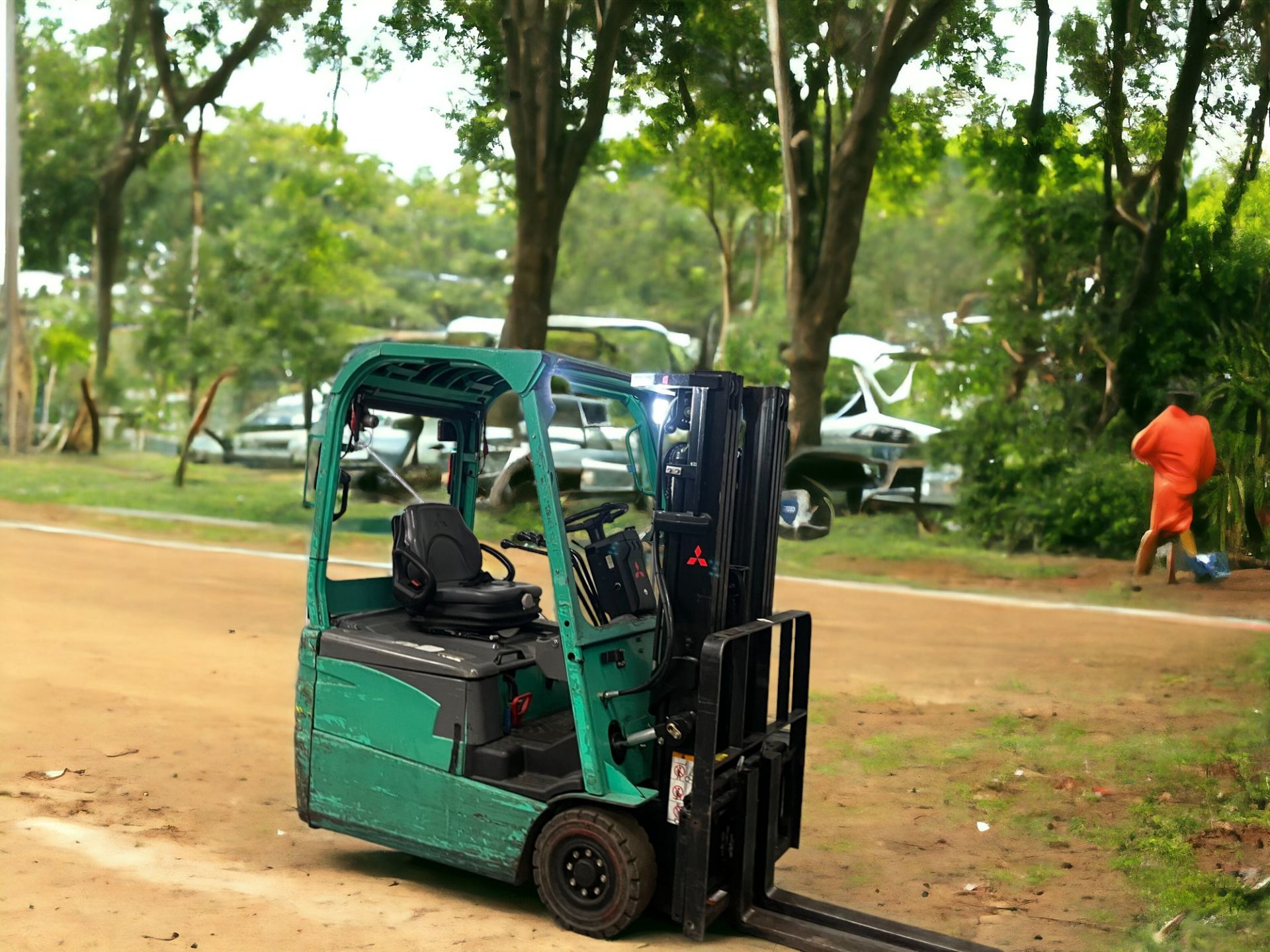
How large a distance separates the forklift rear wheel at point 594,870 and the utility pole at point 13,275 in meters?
17.9

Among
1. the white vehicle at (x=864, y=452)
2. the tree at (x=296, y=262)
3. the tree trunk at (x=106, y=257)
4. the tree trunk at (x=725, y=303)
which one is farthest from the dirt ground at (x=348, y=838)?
the tree trunk at (x=106, y=257)

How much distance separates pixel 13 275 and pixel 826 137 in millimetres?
13215

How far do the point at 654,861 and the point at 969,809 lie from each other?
3517mm

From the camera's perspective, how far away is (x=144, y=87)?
63.6 feet

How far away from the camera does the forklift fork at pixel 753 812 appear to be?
4.64 metres

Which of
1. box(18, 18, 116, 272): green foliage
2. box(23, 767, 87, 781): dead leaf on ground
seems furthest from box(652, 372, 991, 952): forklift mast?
box(18, 18, 116, 272): green foliage

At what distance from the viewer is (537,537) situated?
17.4 feet

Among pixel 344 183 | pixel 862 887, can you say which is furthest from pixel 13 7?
pixel 862 887

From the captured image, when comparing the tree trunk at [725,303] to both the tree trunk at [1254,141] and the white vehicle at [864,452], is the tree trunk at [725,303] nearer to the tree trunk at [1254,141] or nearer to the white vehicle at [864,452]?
the white vehicle at [864,452]

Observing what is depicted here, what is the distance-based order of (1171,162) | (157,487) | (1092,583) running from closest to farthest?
1. (1171,162)
2. (1092,583)
3. (157,487)

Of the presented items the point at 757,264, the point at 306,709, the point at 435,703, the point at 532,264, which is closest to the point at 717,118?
the point at 757,264

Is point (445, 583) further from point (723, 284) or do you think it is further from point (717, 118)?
point (723, 284)

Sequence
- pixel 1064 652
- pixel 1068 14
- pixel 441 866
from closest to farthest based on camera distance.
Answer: pixel 441 866 → pixel 1064 652 → pixel 1068 14

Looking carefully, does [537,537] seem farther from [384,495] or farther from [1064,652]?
[384,495]
